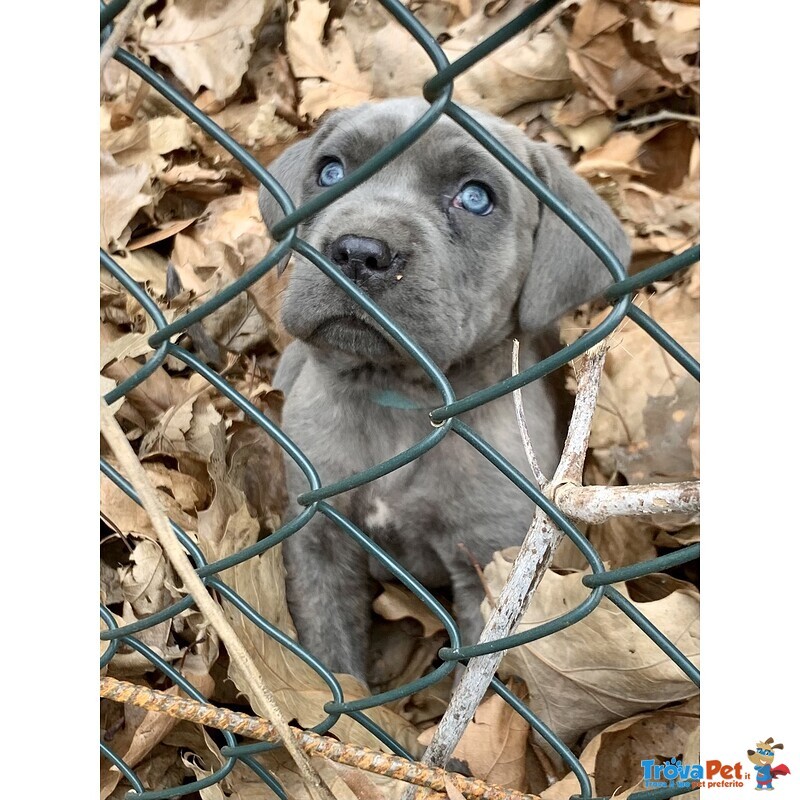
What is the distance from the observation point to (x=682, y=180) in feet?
10.3

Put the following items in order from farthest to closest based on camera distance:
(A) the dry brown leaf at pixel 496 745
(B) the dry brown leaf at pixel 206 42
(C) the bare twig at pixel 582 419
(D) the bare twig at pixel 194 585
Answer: (B) the dry brown leaf at pixel 206 42
(A) the dry brown leaf at pixel 496 745
(C) the bare twig at pixel 582 419
(D) the bare twig at pixel 194 585

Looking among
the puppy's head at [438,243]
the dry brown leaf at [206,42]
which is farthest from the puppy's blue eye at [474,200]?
the dry brown leaf at [206,42]

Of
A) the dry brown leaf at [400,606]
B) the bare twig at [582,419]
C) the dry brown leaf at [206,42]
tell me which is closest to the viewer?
the bare twig at [582,419]

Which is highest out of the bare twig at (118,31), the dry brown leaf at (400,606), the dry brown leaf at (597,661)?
the bare twig at (118,31)

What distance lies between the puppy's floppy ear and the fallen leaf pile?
0.30 meters

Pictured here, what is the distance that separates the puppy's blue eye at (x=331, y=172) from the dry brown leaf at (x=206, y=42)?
51.8 inches

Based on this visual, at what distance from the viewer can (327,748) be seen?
4.34 feet

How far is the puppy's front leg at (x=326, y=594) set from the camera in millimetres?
2182

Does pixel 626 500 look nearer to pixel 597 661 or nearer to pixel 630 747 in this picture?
pixel 597 661

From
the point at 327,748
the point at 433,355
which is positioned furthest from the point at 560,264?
the point at 327,748

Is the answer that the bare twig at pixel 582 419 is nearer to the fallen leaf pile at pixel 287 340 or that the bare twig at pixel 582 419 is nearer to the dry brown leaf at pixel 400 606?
the fallen leaf pile at pixel 287 340

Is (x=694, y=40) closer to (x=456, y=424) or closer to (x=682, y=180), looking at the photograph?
(x=682, y=180)
